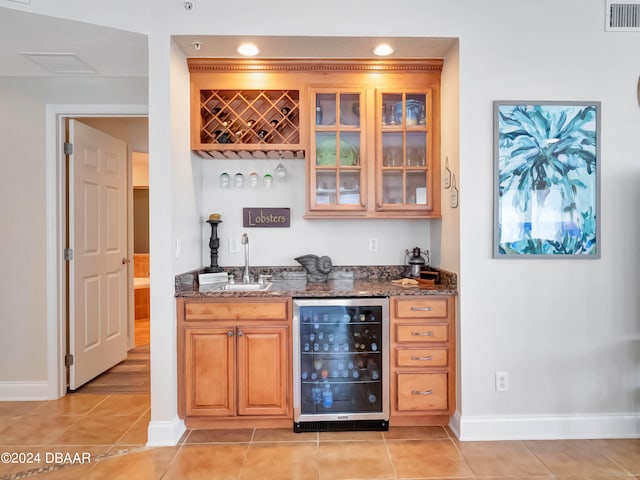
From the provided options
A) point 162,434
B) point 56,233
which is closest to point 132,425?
point 162,434

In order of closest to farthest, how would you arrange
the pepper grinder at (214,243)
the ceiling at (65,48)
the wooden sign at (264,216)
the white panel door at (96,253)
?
the ceiling at (65,48)
the pepper grinder at (214,243)
the wooden sign at (264,216)
the white panel door at (96,253)

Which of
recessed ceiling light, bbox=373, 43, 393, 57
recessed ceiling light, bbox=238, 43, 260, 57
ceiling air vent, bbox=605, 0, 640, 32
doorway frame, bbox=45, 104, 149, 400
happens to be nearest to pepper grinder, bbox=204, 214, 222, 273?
doorway frame, bbox=45, 104, 149, 400

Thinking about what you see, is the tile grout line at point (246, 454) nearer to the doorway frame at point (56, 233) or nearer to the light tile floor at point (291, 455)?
the light tile floor at point (291, 455)

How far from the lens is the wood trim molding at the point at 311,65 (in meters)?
2.71

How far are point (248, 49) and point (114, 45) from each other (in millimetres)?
836

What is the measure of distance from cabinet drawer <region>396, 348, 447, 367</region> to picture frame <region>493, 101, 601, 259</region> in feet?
2.34

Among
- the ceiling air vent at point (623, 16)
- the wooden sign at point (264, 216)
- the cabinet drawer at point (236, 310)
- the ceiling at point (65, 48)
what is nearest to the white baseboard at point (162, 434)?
the cabinet drawer at point (236, 310)

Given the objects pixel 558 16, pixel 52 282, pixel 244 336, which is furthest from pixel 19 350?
pixel 558 16

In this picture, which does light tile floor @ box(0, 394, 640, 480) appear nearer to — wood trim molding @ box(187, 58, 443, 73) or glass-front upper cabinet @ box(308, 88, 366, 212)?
glass-front upper cabinet @ box(308, 88, 366, 212)

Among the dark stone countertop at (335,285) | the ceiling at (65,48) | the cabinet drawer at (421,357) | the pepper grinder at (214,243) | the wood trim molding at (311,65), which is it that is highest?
the ceiling at (65,48)

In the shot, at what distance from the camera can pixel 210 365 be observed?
248 cm

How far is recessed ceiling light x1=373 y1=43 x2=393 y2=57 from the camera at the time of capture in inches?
A: 99.6

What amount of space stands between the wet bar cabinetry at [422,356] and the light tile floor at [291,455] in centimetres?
18

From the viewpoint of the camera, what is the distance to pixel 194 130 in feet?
9.11
